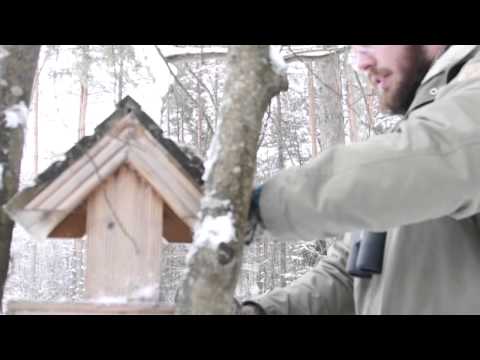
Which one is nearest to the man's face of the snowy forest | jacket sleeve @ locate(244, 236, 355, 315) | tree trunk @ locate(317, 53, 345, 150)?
the snowy forest

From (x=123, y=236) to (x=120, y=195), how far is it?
12 cm

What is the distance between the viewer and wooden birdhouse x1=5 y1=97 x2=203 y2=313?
1413 mm

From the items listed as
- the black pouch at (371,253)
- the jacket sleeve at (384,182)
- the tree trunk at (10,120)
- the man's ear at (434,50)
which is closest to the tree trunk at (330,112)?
the man's ear at (434,50)

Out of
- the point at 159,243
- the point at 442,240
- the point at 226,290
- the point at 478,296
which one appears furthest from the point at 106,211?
the point at 478,296

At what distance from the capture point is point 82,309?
131cm

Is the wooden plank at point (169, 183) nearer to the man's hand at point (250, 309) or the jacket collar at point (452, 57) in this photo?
the man's hand at point (250, 309)

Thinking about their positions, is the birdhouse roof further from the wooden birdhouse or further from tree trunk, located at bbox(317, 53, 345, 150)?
tree trunk, located at bbox(317, 53, 345, 150)

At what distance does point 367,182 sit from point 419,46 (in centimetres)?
90

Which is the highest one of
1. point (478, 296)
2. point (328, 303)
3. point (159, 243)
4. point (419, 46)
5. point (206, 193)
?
point (419, 46)

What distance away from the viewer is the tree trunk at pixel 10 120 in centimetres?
163

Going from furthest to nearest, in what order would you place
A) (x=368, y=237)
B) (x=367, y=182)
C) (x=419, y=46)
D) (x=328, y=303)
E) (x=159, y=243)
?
(x=328, y=303), (x=419, y=46), (x=368, y=237), (x=159, y=243), (x=367, y=182)

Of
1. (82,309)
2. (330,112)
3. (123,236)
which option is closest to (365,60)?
(123,236)

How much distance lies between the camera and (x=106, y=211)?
1.48 meters
